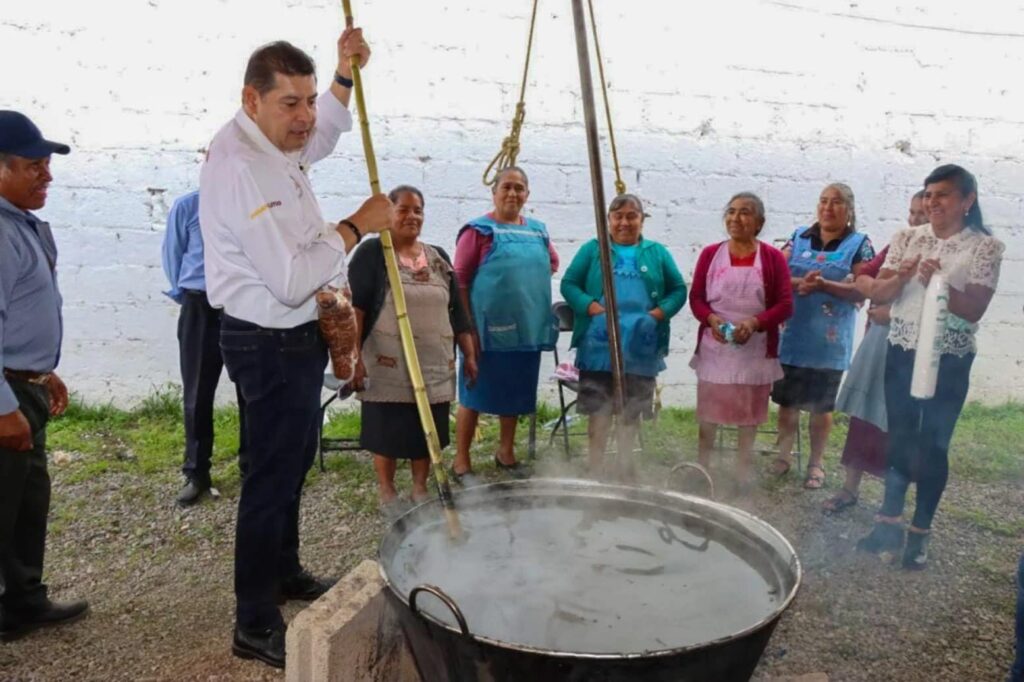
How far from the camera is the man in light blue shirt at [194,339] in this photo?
168 inches

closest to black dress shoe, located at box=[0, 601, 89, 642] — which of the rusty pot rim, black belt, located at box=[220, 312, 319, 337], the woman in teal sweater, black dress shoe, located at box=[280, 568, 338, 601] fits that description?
black dress shoe, located at box=[280, 568, 338, 601]

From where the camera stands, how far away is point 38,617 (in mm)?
3109

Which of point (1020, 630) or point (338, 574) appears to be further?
point (338, 574)

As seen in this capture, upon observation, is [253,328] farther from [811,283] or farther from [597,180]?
[811,283]

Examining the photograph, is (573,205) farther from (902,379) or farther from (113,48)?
(113,48)

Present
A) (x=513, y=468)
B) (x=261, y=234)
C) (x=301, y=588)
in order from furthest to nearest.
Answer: (x=513, y=468) < (x=301, y=588) < (x=261, y=234)

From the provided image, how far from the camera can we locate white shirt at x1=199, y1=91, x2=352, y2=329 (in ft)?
7.56

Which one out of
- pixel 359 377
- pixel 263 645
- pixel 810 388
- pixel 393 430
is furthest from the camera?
pixel 810 388

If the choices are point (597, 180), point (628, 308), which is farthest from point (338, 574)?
point (597, 180)

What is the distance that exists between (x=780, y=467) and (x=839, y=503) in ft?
2.11

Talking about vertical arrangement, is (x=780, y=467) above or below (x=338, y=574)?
above

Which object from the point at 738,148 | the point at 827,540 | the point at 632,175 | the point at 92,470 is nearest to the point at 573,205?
the point at 632,175

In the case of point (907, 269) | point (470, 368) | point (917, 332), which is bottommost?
point (470, 368)

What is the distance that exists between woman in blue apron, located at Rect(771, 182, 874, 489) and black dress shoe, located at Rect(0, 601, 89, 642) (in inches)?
156
